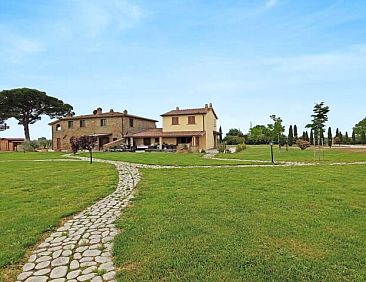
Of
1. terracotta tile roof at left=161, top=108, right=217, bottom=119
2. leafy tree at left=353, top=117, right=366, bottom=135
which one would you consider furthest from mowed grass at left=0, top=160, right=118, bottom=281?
leafy tree at left=353, top=117, right=366, bottom=135

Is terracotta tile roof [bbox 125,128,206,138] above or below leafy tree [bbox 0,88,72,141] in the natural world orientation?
below

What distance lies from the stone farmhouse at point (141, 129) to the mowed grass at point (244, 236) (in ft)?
82.4

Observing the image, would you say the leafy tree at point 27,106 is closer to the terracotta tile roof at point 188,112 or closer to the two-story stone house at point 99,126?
the two-story stone house at point 99,126

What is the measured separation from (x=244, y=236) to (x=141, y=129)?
38702mm

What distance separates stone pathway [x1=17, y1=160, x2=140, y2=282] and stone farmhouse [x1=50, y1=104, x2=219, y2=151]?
2652 cm

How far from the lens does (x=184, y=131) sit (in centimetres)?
3631

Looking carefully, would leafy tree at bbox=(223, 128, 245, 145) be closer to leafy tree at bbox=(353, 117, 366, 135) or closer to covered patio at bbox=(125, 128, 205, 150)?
covered patio at bbox=(125, 128, 205, 150)

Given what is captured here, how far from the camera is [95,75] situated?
90.8 ft

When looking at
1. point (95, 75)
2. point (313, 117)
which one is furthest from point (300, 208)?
point (313, 117)

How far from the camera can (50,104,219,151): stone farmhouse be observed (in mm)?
35812

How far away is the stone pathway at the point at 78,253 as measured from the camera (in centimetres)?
332

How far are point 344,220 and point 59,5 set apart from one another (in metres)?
15.2

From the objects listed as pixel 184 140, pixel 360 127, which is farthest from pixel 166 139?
pixel 360 127

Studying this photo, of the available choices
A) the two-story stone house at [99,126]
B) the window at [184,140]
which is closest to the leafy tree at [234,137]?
the window at [184,140]
